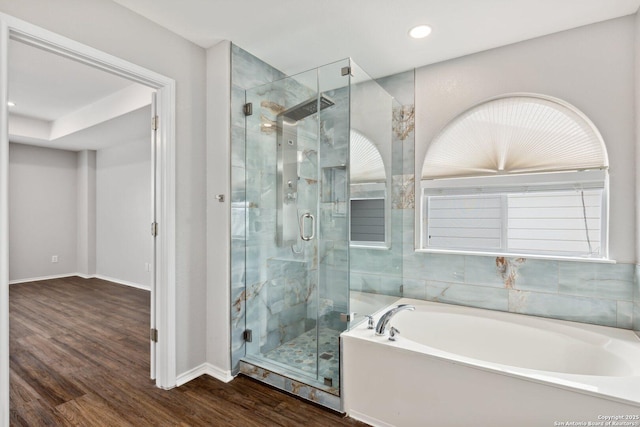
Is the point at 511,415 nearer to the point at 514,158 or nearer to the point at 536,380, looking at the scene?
the point at 536,380

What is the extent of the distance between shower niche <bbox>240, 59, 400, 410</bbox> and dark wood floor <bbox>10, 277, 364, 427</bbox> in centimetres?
22

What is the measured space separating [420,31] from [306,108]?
93cm

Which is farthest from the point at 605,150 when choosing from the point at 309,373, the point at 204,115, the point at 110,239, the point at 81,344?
the point at 110,239

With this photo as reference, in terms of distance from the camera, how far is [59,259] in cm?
613

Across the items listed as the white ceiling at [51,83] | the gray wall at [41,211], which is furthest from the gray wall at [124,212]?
the white ceiling at [51,83]

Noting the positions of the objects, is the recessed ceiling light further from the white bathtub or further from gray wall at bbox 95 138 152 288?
gray wall at bbox 95 138 152 288

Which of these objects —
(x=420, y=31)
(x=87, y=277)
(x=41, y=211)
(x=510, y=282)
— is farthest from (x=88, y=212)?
(x=510, y=282)

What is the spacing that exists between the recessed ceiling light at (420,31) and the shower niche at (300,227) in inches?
16.1

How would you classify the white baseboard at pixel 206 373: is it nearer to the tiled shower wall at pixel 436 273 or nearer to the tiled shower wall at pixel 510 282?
the tiled shower wall at pixel 436 273

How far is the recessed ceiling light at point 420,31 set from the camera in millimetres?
2215

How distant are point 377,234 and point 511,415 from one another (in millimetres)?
1378

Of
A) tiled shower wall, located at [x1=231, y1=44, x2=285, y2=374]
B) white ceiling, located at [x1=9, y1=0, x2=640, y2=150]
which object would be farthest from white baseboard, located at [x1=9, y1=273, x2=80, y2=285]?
tiled shower wall, located at [x1=231, y1=44, x2=285, y2=374]

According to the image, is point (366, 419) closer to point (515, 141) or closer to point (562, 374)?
point (562, 374)

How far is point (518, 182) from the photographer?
244 cm
